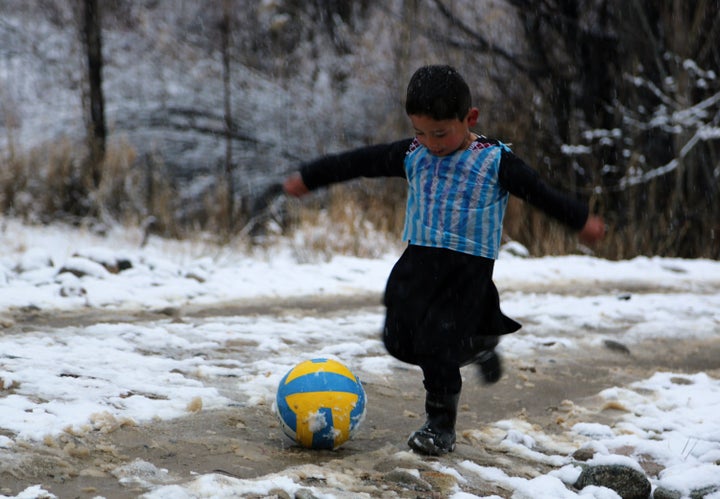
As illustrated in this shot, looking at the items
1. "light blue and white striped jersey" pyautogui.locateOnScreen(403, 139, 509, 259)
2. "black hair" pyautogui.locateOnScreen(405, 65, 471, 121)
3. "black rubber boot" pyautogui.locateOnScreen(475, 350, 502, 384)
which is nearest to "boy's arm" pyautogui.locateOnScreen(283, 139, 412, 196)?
"light blue and white striped jersey" pyautogui.locateOnScreen(403, 139, 509, 259)

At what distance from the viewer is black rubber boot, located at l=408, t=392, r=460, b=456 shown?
10.6ft

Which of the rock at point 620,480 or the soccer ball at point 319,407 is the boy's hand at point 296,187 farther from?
the rock at point 620,480

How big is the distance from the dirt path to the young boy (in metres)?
0.35

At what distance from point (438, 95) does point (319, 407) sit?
1.25 meters

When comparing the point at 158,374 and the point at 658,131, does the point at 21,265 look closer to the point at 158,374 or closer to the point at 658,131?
the point at 158,374

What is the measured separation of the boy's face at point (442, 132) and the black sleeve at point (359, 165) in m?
0.20

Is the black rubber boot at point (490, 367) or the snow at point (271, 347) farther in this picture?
the black rubber boot at point (490, 367)

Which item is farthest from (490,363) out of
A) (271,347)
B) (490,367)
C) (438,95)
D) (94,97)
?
(94,97)

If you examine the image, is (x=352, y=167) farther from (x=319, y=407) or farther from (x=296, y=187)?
(x=319, y=407)

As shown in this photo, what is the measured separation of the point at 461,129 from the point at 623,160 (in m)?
11.5

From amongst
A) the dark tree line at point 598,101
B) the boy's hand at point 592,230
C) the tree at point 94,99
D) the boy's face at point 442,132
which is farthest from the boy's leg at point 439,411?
the tree at point 94,99

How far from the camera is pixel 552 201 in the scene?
3168 mm

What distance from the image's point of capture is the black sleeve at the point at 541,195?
316 cm

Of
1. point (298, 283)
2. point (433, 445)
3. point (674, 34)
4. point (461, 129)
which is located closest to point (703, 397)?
point (433, 445)
